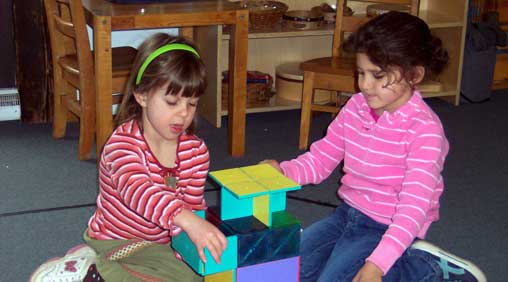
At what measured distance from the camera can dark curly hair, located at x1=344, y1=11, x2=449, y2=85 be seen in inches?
67.0

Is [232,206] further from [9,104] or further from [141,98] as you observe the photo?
[9,104]

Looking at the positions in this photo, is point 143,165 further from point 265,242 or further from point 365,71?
point 365,71

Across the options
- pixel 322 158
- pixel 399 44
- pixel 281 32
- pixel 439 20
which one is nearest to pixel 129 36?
pixel 281 32

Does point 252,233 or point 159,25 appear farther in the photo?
point 159,25

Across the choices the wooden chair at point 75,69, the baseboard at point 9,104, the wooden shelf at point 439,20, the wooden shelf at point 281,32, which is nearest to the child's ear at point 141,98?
the wooden chair at point 75,69

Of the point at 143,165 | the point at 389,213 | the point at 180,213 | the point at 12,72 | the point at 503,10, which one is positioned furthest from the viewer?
the point at 503,10

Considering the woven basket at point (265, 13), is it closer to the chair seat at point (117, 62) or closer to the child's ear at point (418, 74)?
the chair seat at point (117, 62)

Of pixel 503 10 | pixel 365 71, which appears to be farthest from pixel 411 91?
pixel 503 10

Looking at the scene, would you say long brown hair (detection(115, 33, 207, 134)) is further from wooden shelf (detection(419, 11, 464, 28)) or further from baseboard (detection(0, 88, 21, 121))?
wooden shelf (detection(419, 11, 464, 28))

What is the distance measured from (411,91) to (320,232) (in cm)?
42

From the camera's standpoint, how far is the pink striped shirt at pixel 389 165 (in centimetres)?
161

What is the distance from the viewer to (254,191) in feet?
4.97

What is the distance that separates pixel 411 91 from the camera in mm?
1784

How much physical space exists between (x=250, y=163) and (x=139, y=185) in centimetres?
158
